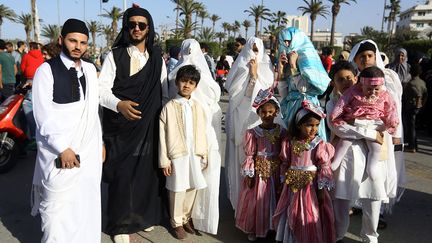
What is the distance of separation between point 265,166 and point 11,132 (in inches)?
163

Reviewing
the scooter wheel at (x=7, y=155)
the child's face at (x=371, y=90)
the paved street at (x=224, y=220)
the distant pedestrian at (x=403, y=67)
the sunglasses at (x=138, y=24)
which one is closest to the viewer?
the child's face at (x=371, y=90)

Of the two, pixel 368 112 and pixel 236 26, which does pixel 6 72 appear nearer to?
pixel 368 112

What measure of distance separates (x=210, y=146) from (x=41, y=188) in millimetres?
1435

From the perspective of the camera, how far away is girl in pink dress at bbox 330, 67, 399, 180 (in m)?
2.83

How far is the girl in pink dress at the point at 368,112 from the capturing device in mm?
2833

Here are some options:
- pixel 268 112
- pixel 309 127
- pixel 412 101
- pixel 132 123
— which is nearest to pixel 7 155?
pixel 132 123

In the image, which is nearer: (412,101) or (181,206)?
(181,206)

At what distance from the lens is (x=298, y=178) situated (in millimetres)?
2895

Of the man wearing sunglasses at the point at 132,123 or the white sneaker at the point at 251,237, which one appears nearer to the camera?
the man wearing sunglasses at the point at 132,123

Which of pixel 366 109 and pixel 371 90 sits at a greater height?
pixel 371 90

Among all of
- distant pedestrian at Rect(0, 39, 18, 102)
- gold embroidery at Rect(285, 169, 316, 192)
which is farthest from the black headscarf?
distant pedestrian at Rect(0, 39, 18, 102)

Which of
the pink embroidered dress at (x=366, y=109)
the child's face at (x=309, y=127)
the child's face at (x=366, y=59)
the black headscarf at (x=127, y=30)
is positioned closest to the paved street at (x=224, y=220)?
the child's face at (x=309, y=127)

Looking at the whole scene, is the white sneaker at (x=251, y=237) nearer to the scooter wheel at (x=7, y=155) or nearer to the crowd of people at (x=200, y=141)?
the crowd of people at (x=200, y=141)

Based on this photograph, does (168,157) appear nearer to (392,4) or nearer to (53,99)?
(53,99)
